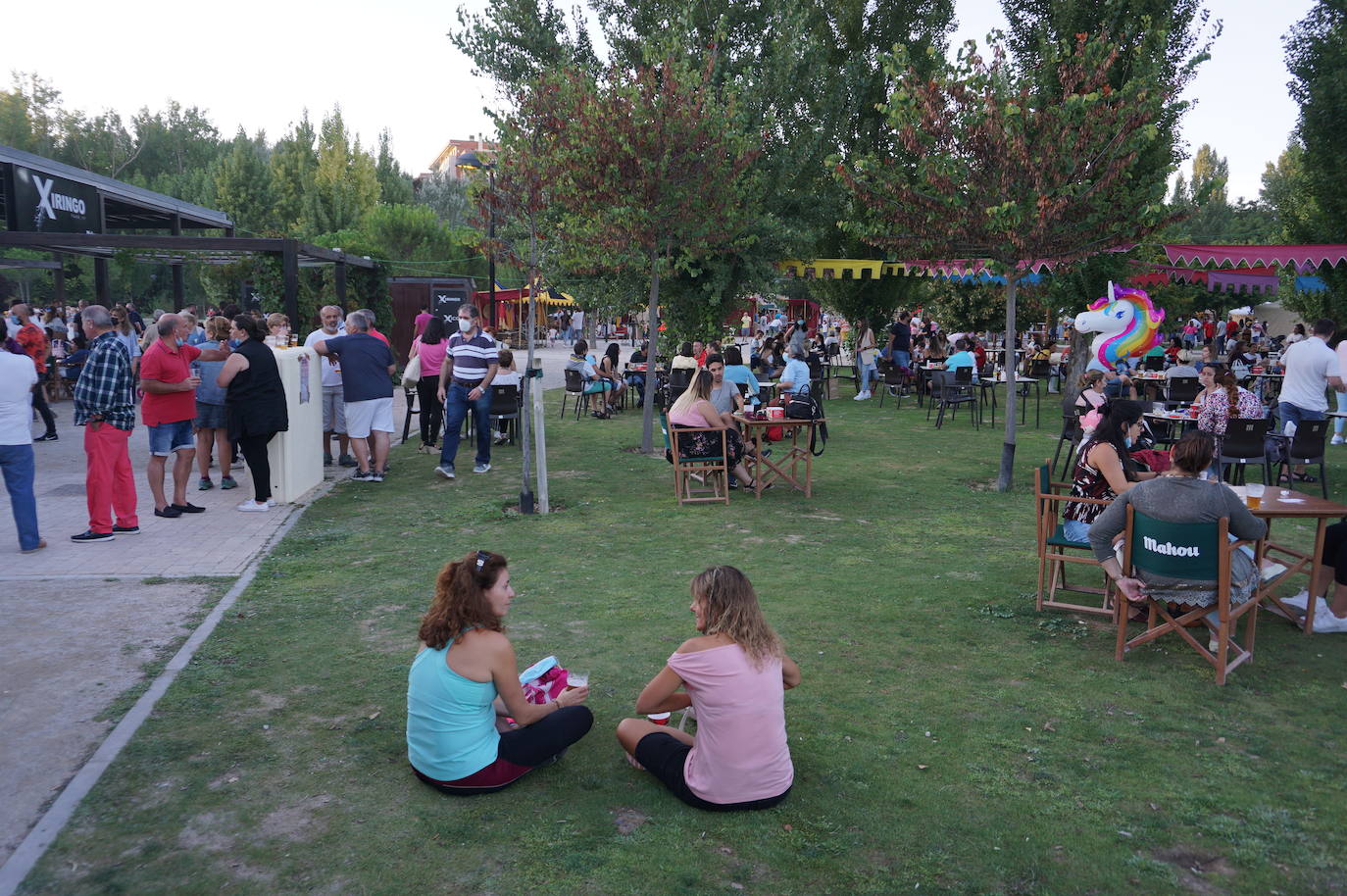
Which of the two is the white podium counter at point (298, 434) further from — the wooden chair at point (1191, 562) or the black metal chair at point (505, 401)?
the wooden chair at point (1191, 562)

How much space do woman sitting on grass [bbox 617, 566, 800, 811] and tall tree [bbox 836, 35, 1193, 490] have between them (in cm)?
671

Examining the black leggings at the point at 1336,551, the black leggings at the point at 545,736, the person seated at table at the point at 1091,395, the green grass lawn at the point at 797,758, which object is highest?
the person seated at table at the point at 1091,395

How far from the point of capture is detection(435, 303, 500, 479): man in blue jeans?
11.0m

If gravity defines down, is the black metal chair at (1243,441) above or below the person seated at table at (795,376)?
below

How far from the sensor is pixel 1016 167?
9422mm

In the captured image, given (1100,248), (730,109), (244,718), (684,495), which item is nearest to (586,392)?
(730,109)

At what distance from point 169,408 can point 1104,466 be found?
7308mm

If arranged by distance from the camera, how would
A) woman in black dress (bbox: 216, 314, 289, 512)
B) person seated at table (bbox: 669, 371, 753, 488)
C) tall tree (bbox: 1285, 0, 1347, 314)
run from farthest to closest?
tall tree (bbox: 1285, 0, 1347, 314)
person seated at table (bbox: 669, 371, 753, 488)
woman in black dress (bbox: 216, 314, 289, 512)

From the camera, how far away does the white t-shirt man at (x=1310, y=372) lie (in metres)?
10.8

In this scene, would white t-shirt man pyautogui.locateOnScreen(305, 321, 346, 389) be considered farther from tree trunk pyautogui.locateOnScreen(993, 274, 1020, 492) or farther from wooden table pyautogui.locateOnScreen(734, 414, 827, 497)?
tree trunk pyautogui.locateOnScreen(993, 274, 1020, 492)

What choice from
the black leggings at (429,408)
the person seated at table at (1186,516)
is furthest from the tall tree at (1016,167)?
the black leggings at (429,408)

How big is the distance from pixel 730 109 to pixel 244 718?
10466 mm

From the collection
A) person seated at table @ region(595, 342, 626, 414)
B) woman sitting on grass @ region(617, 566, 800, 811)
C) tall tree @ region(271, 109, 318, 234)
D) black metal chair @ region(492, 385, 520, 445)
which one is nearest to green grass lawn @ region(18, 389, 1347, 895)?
woman sitting on grass @ region(617, 566, 800, 811)

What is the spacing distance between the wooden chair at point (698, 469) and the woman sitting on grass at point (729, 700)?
18.8 feet
